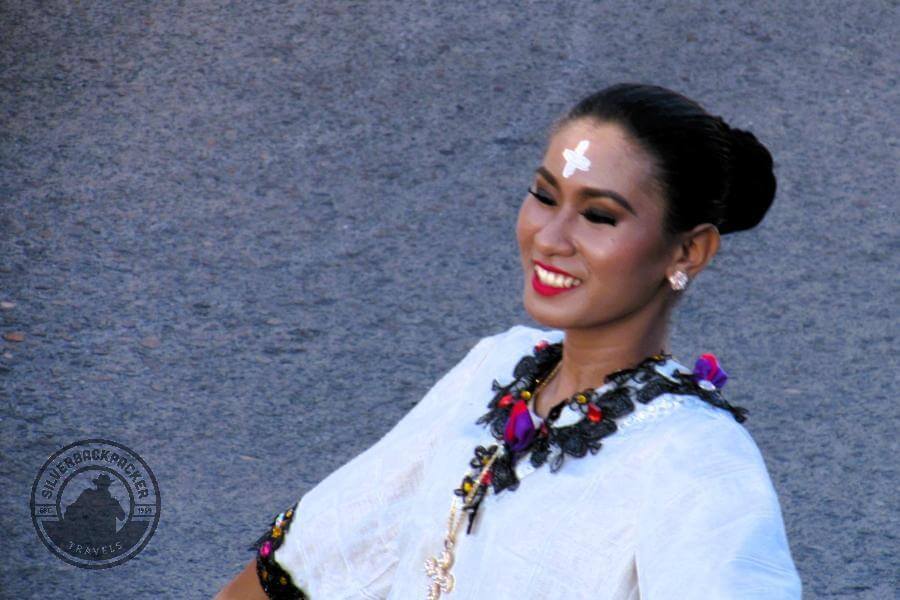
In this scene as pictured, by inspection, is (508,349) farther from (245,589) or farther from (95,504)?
(95,504)

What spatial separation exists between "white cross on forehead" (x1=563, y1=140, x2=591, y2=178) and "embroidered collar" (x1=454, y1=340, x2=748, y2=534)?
32cm

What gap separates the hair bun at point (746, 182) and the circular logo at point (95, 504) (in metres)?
2.83

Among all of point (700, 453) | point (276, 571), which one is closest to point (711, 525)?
point (700, 453)

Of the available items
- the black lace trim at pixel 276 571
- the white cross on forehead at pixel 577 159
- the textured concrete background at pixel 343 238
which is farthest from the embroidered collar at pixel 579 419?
the textured concrete background at pixel 343 238

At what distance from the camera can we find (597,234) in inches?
86.0

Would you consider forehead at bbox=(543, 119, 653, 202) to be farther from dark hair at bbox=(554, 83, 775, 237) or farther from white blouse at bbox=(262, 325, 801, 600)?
white blouse at bbox=(262, 325, 801, 600)

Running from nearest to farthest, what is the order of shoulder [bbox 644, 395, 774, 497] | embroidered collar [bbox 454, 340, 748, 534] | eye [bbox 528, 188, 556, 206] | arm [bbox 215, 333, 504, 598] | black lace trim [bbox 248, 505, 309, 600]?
shoulder [bbox 644, 395, 774, 497]
embroidered collar [bbox 454, 340, 748, 534]
eye [bbox 528, 188, 556, 206]
arm [bbox 215, 333, 504, 598]
black lace trim [bbox 248, 505, 309, 600]

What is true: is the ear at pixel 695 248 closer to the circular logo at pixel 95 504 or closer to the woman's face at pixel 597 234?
the woman's face at pixel 597 234

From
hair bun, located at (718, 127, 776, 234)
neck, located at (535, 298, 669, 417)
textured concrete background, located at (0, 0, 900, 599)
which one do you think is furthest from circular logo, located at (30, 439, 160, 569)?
hair bun, located at (718, 127, 776, 234)

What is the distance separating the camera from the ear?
2.25m

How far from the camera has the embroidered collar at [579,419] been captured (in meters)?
2.17

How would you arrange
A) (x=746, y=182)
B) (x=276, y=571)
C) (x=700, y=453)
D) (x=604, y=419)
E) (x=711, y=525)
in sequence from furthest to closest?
(x=276, y=571) < (x=746, y=182) < (x=604, y=419) < (x=700, y=453) < (x=711, y=525)

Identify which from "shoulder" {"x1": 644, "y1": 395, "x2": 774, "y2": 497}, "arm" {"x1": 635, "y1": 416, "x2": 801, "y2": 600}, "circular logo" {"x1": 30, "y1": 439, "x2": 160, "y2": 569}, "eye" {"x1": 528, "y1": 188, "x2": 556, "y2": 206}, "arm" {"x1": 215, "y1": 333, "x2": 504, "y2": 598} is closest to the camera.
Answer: "arm" {"x1": 635, "y1": 416, "x2": 801, "y2": 600}

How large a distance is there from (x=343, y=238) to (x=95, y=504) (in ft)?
4.63
